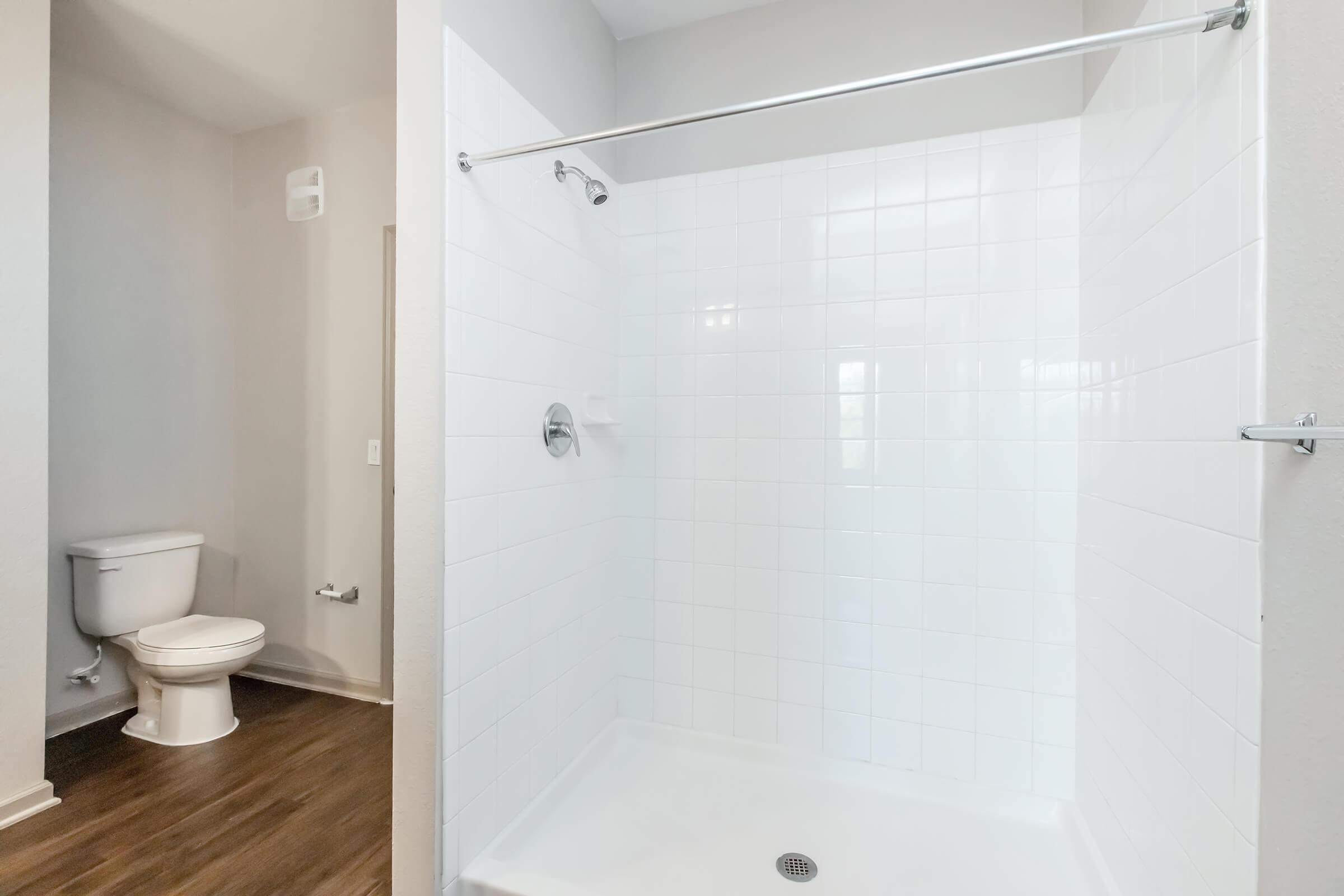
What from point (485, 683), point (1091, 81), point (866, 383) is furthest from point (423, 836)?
point (1091, 81)

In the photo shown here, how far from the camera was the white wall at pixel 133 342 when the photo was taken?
237 centimetres

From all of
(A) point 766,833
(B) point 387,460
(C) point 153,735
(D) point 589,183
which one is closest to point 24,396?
(B) point 387,460

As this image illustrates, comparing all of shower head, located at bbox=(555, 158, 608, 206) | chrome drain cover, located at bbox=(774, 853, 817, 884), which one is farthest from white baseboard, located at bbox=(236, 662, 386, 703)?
shower head, located at bbox=(555, 158, 608, 206)

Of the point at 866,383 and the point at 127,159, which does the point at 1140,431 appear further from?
the point at 127,159

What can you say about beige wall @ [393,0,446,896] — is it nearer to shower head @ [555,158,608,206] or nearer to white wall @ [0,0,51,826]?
shower head @ [555,158,608,206]

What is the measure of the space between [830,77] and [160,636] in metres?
3.17

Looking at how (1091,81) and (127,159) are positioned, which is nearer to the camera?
(1091,81)

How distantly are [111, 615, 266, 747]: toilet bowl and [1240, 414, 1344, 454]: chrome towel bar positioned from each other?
2.95 metres

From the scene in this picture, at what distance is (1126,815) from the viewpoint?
4.45ft

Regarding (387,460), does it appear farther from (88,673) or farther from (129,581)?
(88,673)

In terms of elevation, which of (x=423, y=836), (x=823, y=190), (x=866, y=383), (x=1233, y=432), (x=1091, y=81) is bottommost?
(x=423, y=836)

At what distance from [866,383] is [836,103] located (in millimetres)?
916

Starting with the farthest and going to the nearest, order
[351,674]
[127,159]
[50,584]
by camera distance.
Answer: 1. [351,674]
2. [127,159]
3. [50,584]

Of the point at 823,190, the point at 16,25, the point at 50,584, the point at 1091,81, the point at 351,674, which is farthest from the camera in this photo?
the point at 351,674
